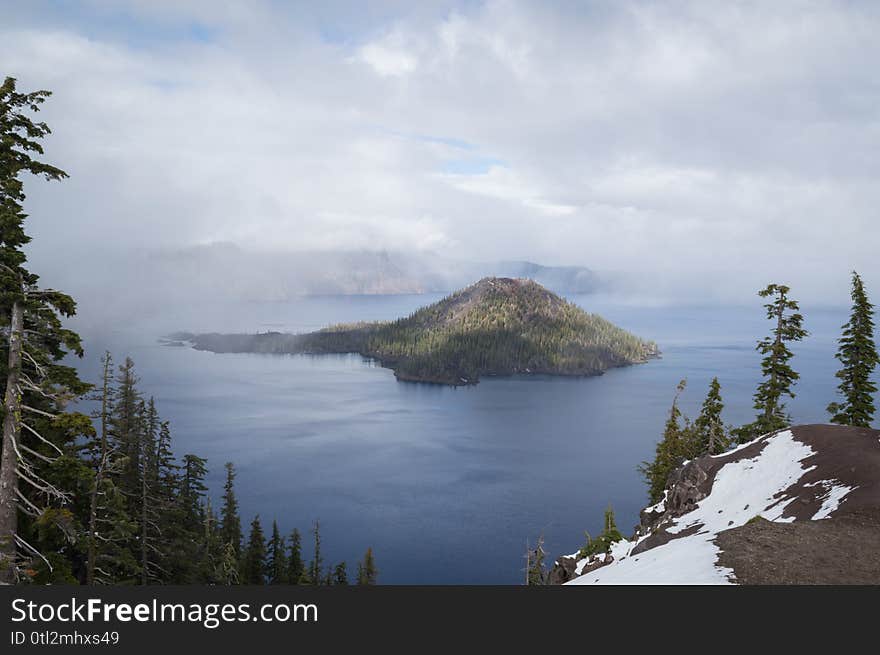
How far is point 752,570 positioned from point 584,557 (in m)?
16.7

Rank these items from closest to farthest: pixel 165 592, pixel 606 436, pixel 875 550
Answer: pixel 165 592
pixel 875 550
pixel 606 436

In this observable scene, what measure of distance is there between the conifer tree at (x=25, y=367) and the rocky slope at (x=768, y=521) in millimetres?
16580

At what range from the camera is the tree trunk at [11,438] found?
12.3m

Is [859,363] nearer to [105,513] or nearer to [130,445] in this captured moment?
[105,513]

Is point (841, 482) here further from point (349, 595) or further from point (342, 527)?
point (342, 527)

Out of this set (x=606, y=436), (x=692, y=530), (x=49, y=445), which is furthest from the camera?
(x=606, y=436)

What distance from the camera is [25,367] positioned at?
13.0m

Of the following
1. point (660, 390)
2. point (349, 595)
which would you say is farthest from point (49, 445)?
point (660, 390)

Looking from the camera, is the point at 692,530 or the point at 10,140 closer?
the point at 10,140

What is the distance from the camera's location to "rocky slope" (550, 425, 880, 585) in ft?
47.6

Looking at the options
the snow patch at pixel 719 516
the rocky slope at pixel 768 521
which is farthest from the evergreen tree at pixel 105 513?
the rocky slope at pixel 768 521

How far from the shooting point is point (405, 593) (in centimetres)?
970

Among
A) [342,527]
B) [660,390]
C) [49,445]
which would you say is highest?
[49,445]

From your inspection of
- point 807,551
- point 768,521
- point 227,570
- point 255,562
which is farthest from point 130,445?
point 807,551
